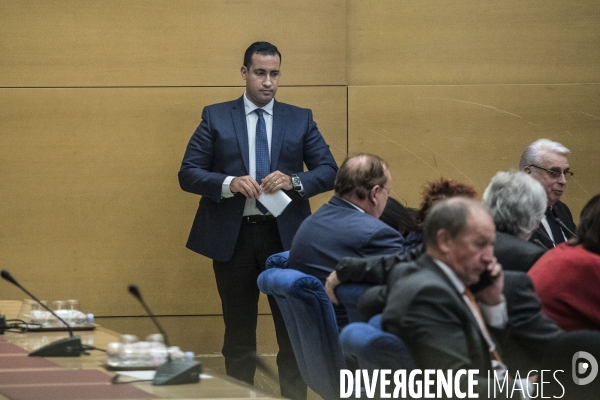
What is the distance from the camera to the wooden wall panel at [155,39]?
18.8ft

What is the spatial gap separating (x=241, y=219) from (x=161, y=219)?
106 cm

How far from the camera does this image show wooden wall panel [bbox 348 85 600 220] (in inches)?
234

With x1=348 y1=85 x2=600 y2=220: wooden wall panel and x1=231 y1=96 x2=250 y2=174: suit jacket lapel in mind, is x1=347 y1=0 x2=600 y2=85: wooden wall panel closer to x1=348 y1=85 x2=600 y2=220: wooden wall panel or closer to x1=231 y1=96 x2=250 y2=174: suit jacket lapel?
x1=348 y1=85 x2=600 y2=220: wooden wall panel

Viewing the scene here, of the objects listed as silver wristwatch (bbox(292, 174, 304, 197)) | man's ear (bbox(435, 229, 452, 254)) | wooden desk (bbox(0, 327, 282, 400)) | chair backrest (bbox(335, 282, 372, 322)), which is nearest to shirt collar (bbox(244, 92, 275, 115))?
silver wristwatch (bbox(292, 174, 304, 197))

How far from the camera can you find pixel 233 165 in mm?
5035

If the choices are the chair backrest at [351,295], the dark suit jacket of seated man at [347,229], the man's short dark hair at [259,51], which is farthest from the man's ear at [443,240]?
the man's short dark hair at [259,51]

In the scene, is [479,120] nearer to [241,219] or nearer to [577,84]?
[577,84]

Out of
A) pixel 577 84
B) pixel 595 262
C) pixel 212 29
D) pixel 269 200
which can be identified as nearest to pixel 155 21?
pixel 212 29

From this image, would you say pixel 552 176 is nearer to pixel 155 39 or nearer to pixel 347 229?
pixel 347 229

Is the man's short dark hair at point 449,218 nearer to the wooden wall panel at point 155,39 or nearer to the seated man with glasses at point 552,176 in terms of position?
the seated man with glasses at point 552,176

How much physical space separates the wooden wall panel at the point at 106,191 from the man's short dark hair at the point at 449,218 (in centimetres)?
338

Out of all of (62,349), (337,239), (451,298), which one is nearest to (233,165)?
(337,239)

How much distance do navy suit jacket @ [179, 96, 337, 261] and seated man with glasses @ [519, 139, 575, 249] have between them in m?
1.03

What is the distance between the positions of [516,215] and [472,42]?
9.32ft
